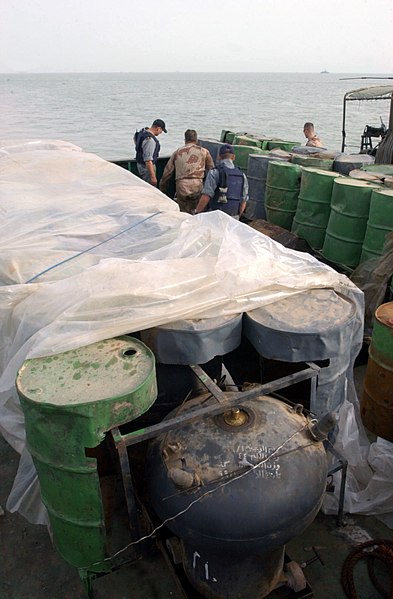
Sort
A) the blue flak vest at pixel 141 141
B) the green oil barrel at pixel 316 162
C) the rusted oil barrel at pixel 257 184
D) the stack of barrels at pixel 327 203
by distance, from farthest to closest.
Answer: the blue flak vest at pixel 141 141, the rusted oil barrel at pixel 257 184, the green oil barrel at pixel 316 162, the stack of barrels at pixel 327 203

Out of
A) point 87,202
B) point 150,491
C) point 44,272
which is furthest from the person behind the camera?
point 87,202

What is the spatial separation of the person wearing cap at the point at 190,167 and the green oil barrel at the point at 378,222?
9.33 feet

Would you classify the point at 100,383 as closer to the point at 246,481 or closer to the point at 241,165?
the point at 246,481

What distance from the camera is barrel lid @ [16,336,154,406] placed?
7.76ft

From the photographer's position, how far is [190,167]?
7609 millimetres

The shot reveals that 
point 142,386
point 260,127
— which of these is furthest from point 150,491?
point 260,127

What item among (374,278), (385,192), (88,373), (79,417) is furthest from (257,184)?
(79,417)

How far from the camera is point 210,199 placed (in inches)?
267

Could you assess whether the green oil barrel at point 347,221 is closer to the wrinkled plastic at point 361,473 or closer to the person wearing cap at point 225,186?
the person wearing cap at point 225,186

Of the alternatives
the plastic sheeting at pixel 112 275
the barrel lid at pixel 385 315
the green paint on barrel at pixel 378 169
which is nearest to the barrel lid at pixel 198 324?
the plastic sheeting at pixel 112 275

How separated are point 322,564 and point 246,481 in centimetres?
131

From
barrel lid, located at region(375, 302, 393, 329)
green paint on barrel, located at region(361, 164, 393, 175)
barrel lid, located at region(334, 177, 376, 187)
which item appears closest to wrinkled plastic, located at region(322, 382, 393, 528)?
barrel lid, located at region(375, 302, 393, 329)

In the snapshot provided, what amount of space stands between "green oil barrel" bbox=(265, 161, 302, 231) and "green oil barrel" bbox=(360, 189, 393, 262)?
177cm

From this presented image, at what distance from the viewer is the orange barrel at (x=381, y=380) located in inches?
150
